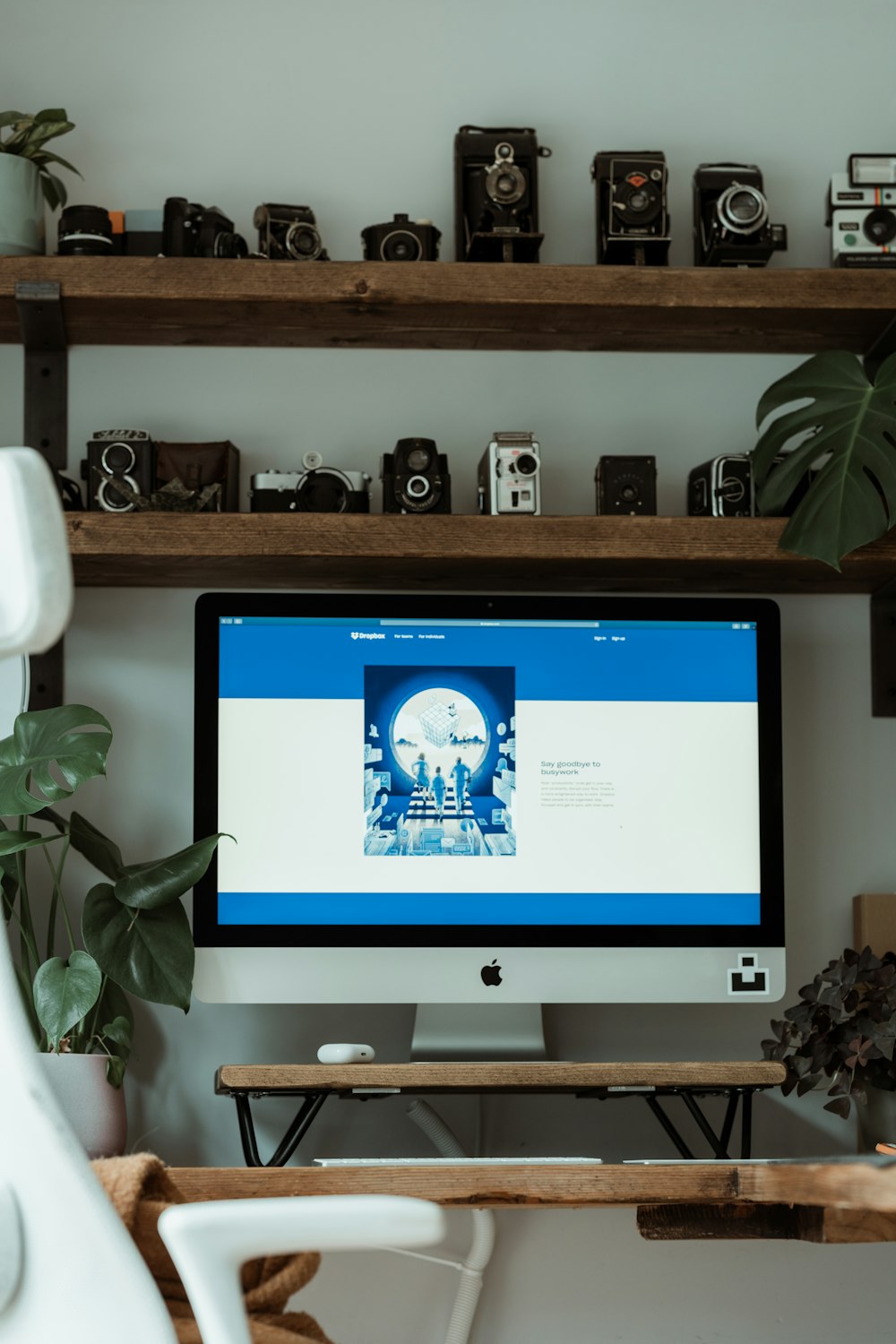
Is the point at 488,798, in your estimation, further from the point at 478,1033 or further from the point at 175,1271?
the point at 175,1271

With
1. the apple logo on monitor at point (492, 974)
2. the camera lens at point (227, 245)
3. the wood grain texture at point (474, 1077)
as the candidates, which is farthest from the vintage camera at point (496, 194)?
the wood grain texture at point (474, 1077)

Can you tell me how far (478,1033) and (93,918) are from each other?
0.49 meters

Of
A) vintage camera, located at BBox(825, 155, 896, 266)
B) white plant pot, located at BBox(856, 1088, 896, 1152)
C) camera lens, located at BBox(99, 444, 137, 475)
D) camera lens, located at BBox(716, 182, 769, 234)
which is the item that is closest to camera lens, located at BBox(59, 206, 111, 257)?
camera lens, located at BBox(99, 444, 137, 475)

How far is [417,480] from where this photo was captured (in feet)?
5.90

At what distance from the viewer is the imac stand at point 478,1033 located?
5.44 ft

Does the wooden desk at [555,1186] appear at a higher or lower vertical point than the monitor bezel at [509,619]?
lower

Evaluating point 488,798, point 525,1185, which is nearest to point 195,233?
point 488,798

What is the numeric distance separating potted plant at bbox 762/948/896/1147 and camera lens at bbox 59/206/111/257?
51.9 inches

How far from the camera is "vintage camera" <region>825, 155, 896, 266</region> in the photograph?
1875mm

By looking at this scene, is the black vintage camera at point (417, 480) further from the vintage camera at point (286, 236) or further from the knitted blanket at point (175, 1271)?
the knitted blanket at point (175, 1271)

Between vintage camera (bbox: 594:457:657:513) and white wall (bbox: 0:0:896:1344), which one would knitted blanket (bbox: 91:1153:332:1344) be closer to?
white wall (bbox: 0:0:896:1344)

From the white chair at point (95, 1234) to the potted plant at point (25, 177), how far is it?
1387 millimetres

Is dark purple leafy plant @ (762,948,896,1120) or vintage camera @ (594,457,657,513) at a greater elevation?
vintage camera @ (594,457,657,513)

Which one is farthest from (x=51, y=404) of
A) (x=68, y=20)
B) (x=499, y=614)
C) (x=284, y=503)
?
(x=499, y=614)
